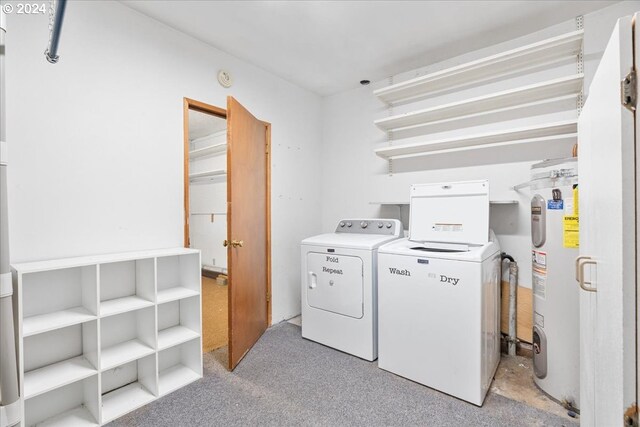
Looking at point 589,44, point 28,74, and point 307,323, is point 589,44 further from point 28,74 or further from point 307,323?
point 28,74

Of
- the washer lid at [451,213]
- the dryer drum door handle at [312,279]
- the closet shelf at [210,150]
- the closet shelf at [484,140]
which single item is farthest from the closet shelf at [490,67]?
the closet shelf at [210,150]

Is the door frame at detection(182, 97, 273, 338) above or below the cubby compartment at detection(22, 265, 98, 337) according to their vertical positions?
above

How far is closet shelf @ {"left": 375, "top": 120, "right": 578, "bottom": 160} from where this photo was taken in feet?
7.16

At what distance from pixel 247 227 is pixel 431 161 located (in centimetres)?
181

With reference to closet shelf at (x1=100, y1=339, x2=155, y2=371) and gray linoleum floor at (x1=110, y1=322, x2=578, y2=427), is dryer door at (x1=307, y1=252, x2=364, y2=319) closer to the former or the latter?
gray linoleum floor at (x1=110, y1=322, x2=578, y2=427)

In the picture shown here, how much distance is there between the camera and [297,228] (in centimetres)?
341

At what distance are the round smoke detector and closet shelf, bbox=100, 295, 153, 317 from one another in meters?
1.83

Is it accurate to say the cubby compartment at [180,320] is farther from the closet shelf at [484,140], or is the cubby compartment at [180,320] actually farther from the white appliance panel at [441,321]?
the closet shelf at [484,140]

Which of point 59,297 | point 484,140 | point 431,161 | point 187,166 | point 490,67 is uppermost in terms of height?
point 490,67

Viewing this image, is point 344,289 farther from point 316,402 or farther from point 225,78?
point 225,78

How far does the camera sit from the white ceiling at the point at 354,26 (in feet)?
6.75

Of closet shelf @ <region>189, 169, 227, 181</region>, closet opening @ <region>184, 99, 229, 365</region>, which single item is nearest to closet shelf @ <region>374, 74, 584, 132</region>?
closet shelf @ <region>189, 169, 227, 181</region>

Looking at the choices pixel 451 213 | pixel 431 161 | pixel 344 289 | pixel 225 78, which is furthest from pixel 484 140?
pixel 225 78

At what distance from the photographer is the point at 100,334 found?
184cm
